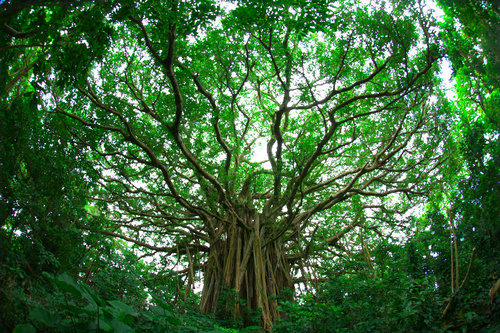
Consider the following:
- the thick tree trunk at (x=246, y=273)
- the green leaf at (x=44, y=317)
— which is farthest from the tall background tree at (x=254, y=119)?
the green leaf at (x=44, y=317)

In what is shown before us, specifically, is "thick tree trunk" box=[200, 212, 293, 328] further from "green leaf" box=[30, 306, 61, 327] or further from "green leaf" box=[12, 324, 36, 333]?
"green leaf" box=[12, 324, 36, 333]

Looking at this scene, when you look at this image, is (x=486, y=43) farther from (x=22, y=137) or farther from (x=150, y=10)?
(x=22, y=137)

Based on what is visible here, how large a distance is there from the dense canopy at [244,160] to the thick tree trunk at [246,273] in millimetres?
38

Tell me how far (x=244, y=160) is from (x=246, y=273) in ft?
8.05

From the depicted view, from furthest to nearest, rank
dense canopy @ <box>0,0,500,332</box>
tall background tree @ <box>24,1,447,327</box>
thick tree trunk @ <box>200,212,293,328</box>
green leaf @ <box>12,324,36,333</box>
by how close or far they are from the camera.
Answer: thick tree trunk @ <box>200,212,293,328</box> → tall background tree @ <box>24,1,447,327</box> → dense canopy @ <box>0,0,500,332</box> → green leaf @ <box>12,324,36,333</box>

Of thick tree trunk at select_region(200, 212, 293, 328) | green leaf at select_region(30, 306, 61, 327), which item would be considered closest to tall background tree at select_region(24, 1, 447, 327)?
thick tree trunk at select_region(200, 212, 293, 328)

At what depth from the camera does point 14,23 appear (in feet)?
9.75

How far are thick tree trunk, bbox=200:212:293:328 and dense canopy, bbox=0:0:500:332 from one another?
0.12ft

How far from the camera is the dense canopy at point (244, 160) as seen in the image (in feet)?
9.21

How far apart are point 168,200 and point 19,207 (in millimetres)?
5160

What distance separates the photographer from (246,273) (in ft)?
21.8

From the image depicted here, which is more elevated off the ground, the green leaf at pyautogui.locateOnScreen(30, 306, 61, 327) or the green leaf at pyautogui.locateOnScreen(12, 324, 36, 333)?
the green leaf at pyautogui.locateOnScreen(30, 306, 61, 327)

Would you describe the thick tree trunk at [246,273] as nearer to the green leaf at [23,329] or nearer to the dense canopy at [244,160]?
the dense canopy at [244,160]

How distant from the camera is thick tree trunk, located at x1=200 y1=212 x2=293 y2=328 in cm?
612
